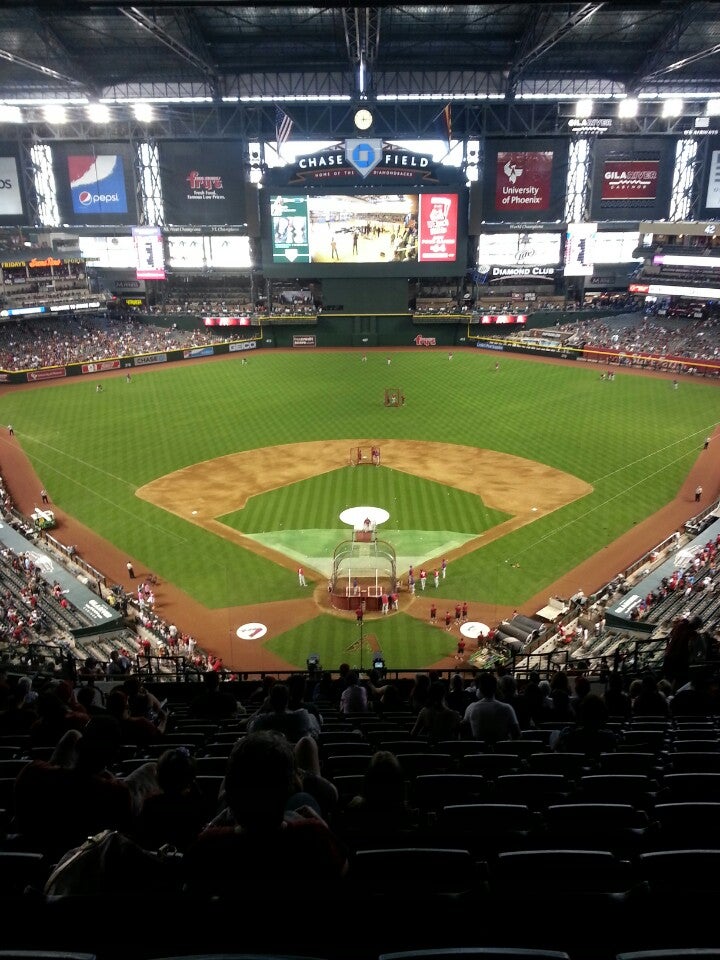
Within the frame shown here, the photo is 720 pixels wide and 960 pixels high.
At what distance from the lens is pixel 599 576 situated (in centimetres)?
2581

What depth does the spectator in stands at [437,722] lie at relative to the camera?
813 cm

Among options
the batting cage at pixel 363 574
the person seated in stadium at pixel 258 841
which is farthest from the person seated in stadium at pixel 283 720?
the batting cage at pixel 363 574

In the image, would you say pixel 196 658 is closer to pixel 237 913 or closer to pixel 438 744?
pixel 438 744

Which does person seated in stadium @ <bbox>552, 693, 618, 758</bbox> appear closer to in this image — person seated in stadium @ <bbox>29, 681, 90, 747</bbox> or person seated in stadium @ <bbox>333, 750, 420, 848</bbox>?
person seated in stadium @ <bbox>333, 750, 420, 848</bbox>

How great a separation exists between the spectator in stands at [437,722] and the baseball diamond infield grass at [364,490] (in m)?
13.6

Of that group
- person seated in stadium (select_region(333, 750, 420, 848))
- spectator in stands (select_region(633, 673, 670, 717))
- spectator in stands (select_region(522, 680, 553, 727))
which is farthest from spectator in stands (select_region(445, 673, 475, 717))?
person seated in stadium (select_region(333, 750, 420, 848))

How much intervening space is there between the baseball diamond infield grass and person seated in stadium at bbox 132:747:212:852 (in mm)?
17255

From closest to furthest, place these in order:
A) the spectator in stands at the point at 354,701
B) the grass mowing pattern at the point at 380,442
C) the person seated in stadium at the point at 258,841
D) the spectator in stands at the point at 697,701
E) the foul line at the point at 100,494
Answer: the person seated in stadium at the point at 258,841 → the spectator in stands at the point at 697,701 → the spectator in stands at the point at 354,701 → the grass mowing pattern at the point at 380,442 → the foul line at the point at 100,494

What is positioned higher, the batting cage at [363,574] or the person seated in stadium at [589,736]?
the person seated in stadium at [589,736]

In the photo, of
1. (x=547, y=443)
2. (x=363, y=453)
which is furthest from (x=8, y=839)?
(x=547, y=443)

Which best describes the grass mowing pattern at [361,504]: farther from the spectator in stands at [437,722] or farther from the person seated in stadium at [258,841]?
the person seated in stadium at [258,841]

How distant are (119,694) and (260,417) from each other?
41.2m

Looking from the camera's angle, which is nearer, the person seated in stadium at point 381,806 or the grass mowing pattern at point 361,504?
the person seated in stadium at point 381,806

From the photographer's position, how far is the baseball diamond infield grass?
2611 cm
